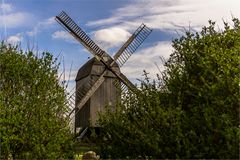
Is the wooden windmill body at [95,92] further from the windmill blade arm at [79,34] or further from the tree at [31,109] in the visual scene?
the tree at [31,109]

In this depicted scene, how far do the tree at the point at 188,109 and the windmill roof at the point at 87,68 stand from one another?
56.3 ft

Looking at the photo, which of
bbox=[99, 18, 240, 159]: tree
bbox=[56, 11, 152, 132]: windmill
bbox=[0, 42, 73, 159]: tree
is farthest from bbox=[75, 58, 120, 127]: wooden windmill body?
bbox=[99, 18, 240, 159]: tree

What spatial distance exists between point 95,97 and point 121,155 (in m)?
17.5

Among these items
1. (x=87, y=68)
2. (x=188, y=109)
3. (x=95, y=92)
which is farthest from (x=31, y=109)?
(x=87, y=68)

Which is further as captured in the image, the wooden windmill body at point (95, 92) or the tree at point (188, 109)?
the wooden windmill body at point (95, 92)

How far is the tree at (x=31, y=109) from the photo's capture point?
11.4 meters

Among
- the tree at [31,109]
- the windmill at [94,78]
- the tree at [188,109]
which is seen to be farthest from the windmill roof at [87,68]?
the tree at [188,109]

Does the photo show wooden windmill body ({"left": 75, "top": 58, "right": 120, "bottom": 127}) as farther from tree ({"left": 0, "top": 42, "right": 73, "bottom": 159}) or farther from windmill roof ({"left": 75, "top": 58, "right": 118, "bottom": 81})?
tree ({"left": 0, "top": 42, "right": 73, "bottom": 159})

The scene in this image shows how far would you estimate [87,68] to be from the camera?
2891 centimetres

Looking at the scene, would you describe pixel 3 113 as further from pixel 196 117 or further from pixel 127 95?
pixel 196 117

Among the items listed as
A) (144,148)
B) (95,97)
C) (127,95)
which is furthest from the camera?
(95,97)

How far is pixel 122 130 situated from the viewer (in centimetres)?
1032

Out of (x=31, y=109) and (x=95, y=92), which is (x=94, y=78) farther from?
(x=31, y=109)

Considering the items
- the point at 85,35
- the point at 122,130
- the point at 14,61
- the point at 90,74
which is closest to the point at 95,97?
the point at 90,74
